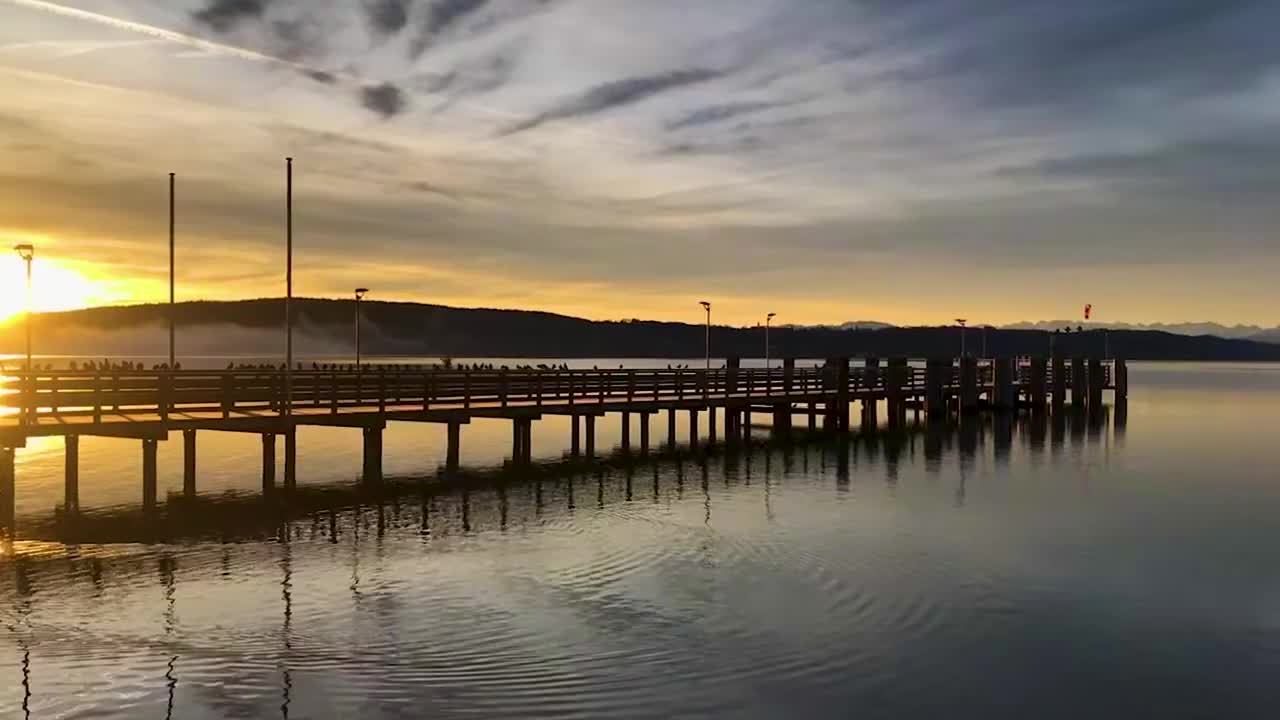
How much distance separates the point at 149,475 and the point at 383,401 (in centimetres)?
747

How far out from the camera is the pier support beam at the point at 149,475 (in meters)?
24.8

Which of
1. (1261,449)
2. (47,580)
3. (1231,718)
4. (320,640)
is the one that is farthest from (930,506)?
(1261,449)

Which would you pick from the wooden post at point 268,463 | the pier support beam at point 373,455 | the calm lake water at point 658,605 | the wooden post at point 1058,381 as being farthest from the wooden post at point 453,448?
the wooden post at point 1058,381

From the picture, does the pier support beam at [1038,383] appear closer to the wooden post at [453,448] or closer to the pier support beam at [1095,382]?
the pier support beam at [1095,382]

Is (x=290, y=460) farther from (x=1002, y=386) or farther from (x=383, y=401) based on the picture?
(x=1002, y=386)

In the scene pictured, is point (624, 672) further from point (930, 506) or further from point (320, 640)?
point (930, 506)

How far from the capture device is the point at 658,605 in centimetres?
1505

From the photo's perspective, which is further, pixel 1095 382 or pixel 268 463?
pixel 1095 382

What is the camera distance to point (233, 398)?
28531 mm

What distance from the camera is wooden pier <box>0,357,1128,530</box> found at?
82.2ft

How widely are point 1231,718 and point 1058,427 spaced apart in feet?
148

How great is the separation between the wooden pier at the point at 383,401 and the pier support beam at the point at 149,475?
36 millimetres

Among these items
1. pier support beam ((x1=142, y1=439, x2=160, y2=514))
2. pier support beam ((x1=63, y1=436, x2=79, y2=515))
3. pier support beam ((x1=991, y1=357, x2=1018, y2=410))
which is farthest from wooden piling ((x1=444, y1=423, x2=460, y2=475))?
pier support beam ((x1=991, y1=357, x2=1018, y2=410))

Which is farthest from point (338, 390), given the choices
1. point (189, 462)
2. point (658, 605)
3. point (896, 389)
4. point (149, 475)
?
point (896, 389)
